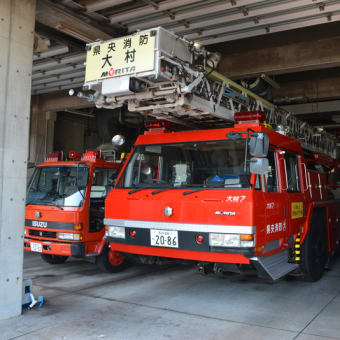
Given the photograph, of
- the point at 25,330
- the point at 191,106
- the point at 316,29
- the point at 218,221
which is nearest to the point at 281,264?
the point at 218,221

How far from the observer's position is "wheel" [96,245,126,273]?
630 cm

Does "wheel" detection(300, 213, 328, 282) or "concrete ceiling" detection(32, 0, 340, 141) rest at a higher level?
"concrete ceiling" detection(32, 0, 340, 141)

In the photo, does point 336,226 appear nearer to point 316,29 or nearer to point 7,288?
point 316,29

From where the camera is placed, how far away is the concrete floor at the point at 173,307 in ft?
12.7

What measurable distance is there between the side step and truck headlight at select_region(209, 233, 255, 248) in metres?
0.22

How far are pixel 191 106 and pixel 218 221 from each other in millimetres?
1433

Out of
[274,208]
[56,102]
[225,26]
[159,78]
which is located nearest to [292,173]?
[274,208]

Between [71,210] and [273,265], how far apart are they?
309 centimetres

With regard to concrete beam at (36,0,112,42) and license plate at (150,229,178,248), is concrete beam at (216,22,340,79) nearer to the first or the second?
concrete beam at (36,0,112,42)

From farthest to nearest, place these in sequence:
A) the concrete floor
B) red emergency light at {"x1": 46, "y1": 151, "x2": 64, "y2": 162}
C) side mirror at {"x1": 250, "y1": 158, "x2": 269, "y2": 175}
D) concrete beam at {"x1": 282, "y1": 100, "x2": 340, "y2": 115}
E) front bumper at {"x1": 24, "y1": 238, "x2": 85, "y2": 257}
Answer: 1. concrete beam at {"x1": 282, "y1": 100, "x2": 340, "y2": 115}
2. red emergency light at {"x1": 46, "y1": 151, "x2": 64, "y2": 162}
3. front bumper at {"x1": 24, "y1": 238, "x2": 85, "y2": 257}
4. side mirror at {"x1": 250, "y1": 158, "x2": 269, "y2": 175}
5. the concrete floor

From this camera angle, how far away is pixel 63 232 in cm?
595

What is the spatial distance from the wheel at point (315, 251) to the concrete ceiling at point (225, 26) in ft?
9.76

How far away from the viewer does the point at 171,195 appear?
456 cm

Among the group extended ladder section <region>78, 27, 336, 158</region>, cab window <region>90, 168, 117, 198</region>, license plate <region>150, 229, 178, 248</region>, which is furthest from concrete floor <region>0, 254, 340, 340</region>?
extended ladder section <region>78, 27, 336, 158</region>
